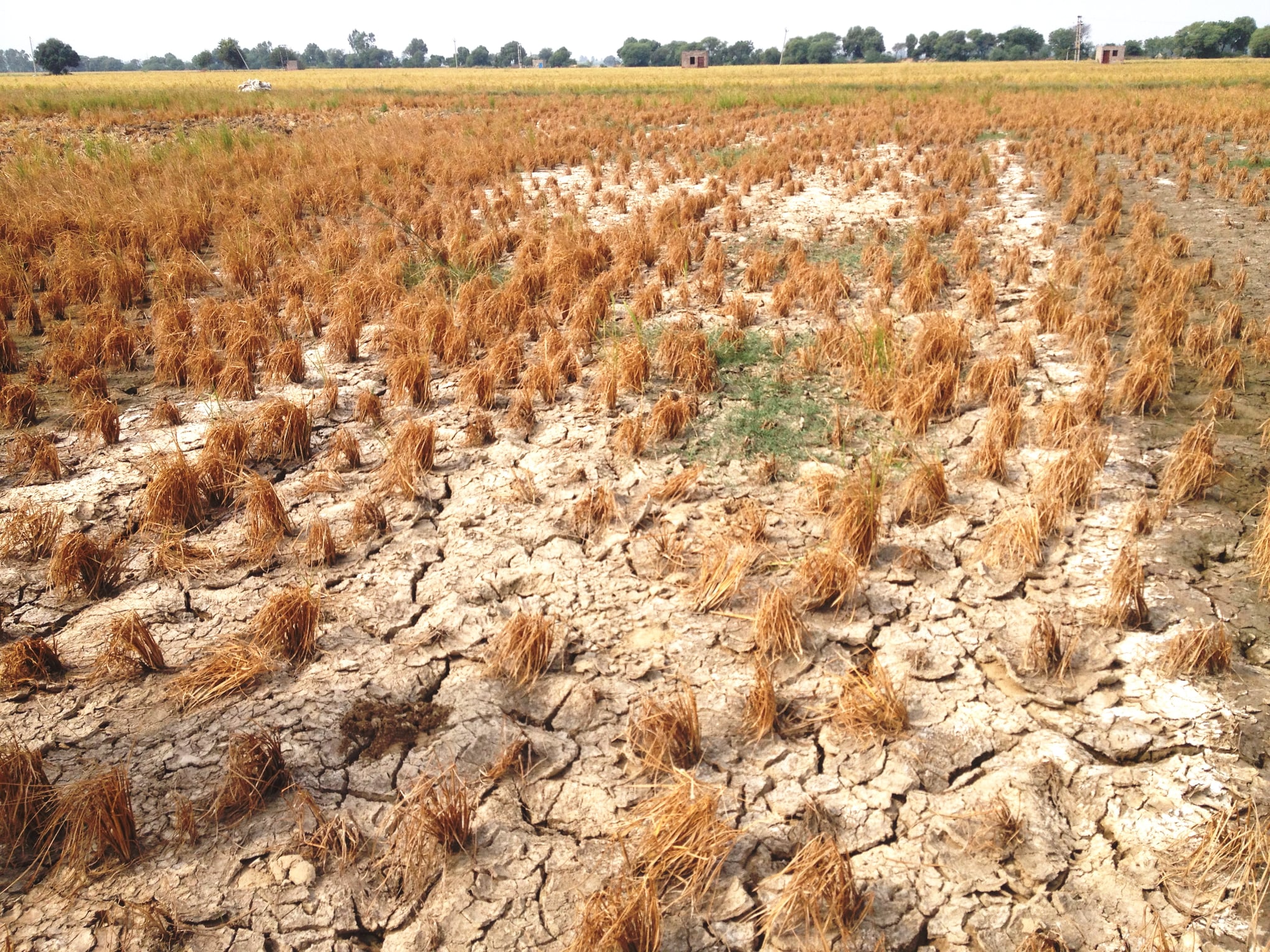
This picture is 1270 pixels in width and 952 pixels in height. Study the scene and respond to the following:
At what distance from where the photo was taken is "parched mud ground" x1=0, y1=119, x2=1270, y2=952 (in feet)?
7.18

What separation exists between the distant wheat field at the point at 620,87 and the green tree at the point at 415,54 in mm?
95525

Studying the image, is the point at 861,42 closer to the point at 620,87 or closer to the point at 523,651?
the point at 620,87

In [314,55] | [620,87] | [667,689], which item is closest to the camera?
[667,689]

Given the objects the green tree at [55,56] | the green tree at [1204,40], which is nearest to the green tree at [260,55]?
the green tree at [55,56]

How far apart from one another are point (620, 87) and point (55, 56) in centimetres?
7545

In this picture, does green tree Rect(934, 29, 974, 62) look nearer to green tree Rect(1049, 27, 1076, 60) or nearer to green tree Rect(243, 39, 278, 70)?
green tree Rect(1049, 27, 1076, 60)

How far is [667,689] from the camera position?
295 cm

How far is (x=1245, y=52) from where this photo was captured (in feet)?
276

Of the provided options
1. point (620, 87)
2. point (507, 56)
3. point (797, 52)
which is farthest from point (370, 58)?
point (620, 87)

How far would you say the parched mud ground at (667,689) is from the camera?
2189 mm

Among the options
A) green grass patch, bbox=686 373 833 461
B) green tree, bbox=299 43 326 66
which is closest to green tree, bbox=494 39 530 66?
green tree, bbox=299 43 326 66

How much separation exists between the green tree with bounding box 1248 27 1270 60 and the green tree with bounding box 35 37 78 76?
4580 inches

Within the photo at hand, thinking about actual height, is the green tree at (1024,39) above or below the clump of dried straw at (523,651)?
above

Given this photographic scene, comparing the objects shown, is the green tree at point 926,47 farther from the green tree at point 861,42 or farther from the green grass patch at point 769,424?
the green grass patch at point 769,424
